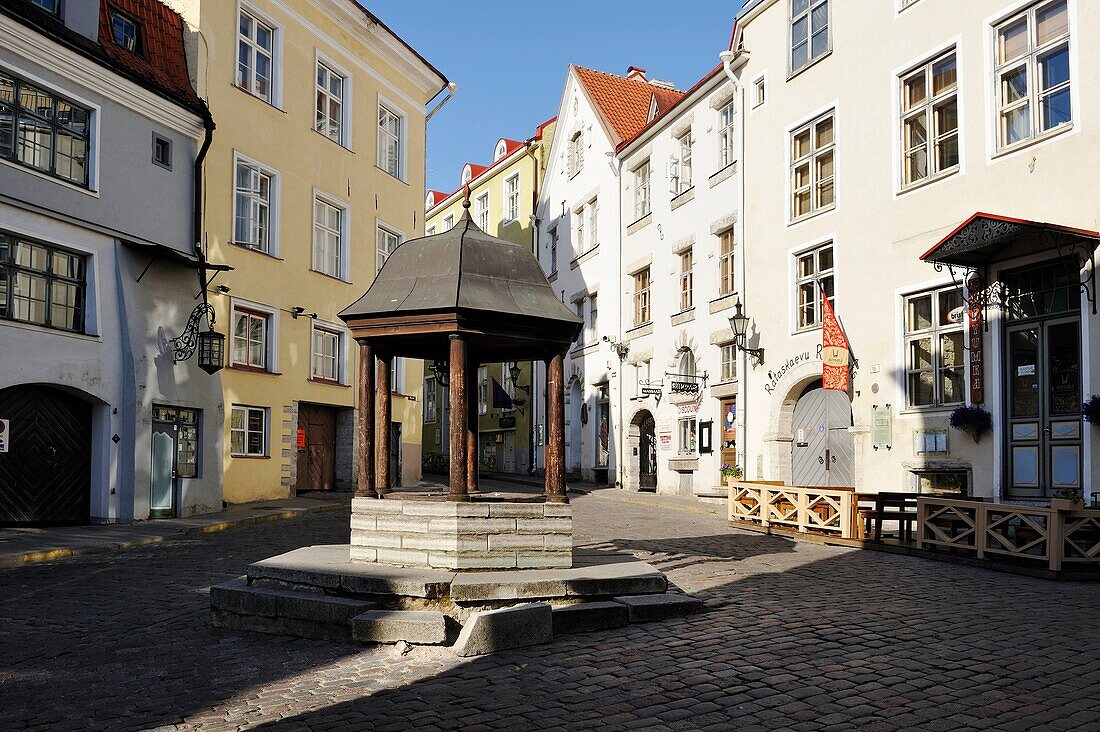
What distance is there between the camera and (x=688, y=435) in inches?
1062

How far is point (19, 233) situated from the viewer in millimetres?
15562

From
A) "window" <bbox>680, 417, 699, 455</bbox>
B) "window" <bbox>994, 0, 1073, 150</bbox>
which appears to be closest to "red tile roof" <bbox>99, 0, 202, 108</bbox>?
"window" <bbox>680, 417, 699, 455</bbox>

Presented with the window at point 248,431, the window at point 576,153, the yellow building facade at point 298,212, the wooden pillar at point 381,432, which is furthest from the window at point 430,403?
the wooden pillar at point 381,432

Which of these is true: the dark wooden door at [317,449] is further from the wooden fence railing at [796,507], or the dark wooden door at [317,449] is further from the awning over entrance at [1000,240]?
the awning over entrance at [1000,240]

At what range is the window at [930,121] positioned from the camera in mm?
17453

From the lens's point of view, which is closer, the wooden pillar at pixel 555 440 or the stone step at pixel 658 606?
the stone step at pixel 658 606

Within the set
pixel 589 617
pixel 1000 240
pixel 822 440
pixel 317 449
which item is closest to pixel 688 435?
pixel 822 440

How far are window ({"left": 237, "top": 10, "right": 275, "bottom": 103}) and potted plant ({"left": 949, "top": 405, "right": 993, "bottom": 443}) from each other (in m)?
16.1

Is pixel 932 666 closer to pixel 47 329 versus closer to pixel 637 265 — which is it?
pixel 47 329

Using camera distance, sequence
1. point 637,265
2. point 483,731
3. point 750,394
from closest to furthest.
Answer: point 483,731 < point 750,394 < point 637,265

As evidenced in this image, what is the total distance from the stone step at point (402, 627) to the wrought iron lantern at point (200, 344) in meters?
12.4

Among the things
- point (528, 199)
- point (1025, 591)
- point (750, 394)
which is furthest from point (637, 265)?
point (1025, 591)

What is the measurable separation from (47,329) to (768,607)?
1255cm

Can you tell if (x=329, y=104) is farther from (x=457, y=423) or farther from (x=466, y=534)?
(x=466, y=534)
